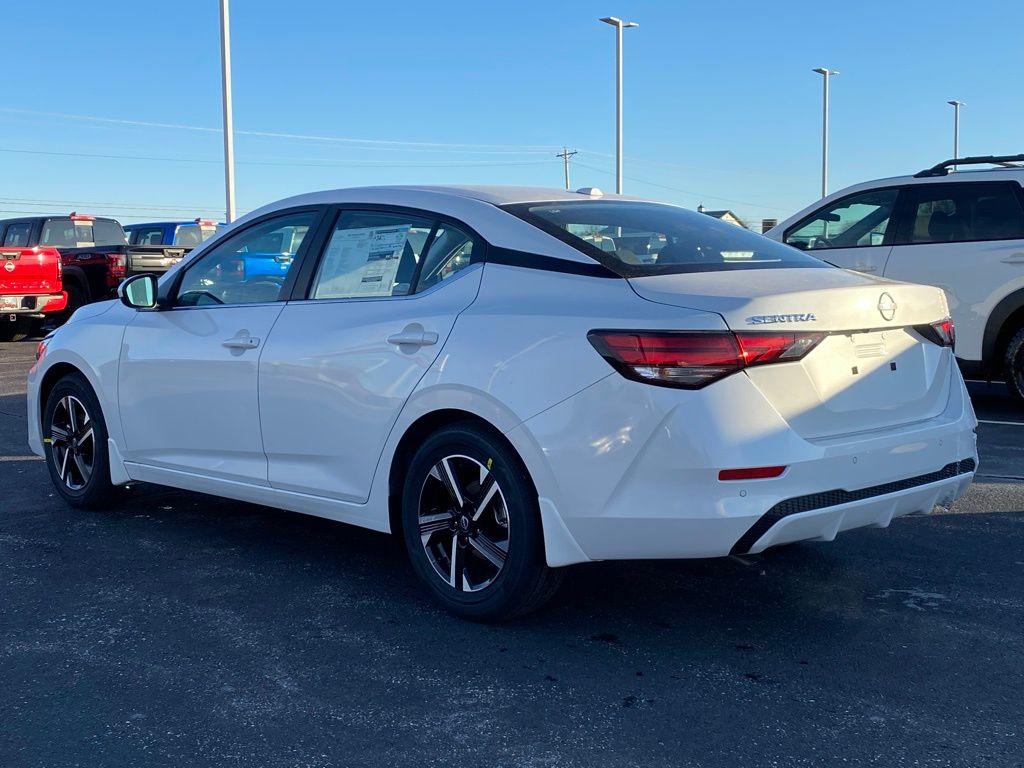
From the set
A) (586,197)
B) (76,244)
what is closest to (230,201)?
(76,244)

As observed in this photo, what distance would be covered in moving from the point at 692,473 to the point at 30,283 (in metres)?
15.0

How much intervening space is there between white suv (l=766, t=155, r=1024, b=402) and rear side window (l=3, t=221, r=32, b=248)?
48.1ft

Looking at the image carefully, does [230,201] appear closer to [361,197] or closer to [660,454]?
[361,197]

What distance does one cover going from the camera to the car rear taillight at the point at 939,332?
158 inches

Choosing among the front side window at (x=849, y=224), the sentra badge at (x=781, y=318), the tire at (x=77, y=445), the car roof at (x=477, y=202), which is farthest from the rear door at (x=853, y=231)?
the tire at (x=77, y=445)

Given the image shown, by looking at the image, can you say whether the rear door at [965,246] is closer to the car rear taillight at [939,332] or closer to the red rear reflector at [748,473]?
the car rear taillight at [939,332]

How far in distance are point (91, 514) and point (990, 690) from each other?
14.4 ft

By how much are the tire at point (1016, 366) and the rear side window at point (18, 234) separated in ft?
53.0

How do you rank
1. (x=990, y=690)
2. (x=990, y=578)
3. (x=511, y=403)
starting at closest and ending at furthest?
(x=990, y=690), (x=511, y=403), (x=990, y=578)

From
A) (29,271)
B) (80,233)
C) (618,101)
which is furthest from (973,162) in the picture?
(618,101)

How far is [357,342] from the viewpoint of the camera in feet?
14.0

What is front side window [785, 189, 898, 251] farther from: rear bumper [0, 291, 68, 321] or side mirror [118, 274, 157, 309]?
rear bumper [0, 291, 68, 321]

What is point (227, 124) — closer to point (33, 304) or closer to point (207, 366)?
point (33, 304)

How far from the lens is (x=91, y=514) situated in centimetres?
580
